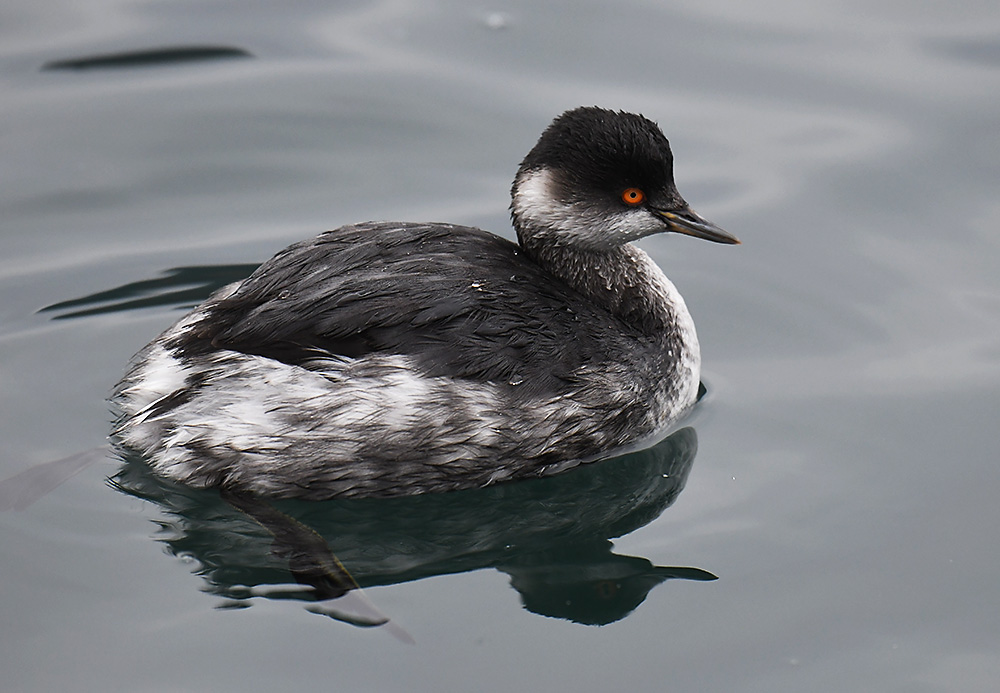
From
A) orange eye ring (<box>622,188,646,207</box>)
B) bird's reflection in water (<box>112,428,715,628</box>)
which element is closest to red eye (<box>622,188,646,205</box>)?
orange eye ring (<box>622,188,646,207</box>)

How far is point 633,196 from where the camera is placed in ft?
17.8

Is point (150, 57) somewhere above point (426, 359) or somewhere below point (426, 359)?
above

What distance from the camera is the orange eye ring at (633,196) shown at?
5.41 meters

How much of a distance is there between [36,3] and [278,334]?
4.66 m

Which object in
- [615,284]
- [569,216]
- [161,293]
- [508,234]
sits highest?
[569,216]

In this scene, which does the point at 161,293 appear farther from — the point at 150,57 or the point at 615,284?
the point at 150,57

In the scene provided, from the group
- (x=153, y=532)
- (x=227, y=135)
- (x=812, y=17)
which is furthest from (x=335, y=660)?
(x=812, y=17)

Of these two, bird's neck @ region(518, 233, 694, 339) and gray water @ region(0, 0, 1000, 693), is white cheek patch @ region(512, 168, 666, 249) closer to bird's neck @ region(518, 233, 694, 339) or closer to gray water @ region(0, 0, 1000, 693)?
bird's neck @ region(518, 233, 694, 339)

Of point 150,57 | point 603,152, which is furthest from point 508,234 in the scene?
point 150,57

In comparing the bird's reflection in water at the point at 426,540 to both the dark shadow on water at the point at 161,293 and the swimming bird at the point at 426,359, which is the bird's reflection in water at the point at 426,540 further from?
the dark shadow on water at the point at 161,293

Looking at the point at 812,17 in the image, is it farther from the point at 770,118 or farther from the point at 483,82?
the point at 483,82

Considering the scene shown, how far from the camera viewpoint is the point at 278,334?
4.84 meters

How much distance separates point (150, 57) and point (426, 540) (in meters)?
4.40

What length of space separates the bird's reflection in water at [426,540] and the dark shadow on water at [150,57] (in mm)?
3680
